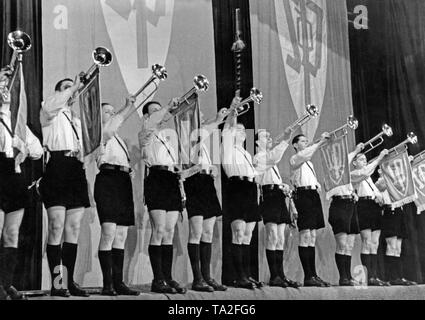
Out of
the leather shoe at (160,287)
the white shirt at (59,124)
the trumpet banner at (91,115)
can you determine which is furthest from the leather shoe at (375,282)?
the white shirt at (59,124)

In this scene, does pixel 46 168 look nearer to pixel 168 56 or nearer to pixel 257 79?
pixel 168 56

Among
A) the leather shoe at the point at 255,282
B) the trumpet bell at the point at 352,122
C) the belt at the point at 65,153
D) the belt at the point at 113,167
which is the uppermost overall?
the trumpet bell at the point at 352,122

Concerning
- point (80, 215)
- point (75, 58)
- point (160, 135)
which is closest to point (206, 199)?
point (160, 135)

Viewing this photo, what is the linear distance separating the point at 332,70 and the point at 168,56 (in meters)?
2.14

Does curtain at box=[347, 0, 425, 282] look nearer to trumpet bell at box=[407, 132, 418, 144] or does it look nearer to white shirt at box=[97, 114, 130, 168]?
trumpet bell at box=[407, 132, 418, 144]

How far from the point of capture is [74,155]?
8.47m

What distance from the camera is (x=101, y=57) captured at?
8820 mm

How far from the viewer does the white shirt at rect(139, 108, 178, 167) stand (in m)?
8.79

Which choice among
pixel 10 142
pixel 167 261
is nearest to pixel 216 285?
pixel 167 261

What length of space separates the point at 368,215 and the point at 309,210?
0.85 metres

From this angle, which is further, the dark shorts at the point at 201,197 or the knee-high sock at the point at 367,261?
the knee-high sock at the point at 367,261

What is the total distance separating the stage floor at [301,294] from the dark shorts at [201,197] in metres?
0.92

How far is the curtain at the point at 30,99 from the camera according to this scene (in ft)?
27.4

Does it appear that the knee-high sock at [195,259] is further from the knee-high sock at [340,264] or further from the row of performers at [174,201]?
the knee-high sock at [340,264]
